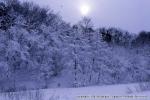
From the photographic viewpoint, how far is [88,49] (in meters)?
37.0

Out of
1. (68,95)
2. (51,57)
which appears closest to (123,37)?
(51,57)

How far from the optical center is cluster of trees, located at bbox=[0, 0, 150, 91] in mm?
28250

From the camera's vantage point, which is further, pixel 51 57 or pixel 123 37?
pixel 123 37

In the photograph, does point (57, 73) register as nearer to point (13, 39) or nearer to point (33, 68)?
point (33, 68)

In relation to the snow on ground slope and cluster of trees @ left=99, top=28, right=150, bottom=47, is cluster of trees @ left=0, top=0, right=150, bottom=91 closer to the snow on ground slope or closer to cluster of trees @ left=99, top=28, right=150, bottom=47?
the snow on ground slope

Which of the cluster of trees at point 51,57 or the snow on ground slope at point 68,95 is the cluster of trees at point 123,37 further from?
the snow on ground slope at point 68,95

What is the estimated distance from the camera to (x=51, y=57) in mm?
32375

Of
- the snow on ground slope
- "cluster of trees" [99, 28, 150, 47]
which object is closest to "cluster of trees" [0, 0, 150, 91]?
the snow on ground slope

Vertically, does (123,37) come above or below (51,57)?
above

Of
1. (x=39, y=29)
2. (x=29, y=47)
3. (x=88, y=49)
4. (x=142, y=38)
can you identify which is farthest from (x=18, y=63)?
(x=142, y=38)

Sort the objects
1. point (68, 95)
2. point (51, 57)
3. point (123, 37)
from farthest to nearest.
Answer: point (123, 37) → point (51, 57) → point (68, 95)

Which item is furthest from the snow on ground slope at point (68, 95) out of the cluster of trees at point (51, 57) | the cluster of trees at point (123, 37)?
the cluster of trees at point (123, 37)

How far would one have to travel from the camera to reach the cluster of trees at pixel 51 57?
28.2 meters

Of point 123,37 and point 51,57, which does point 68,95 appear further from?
point 123,37
